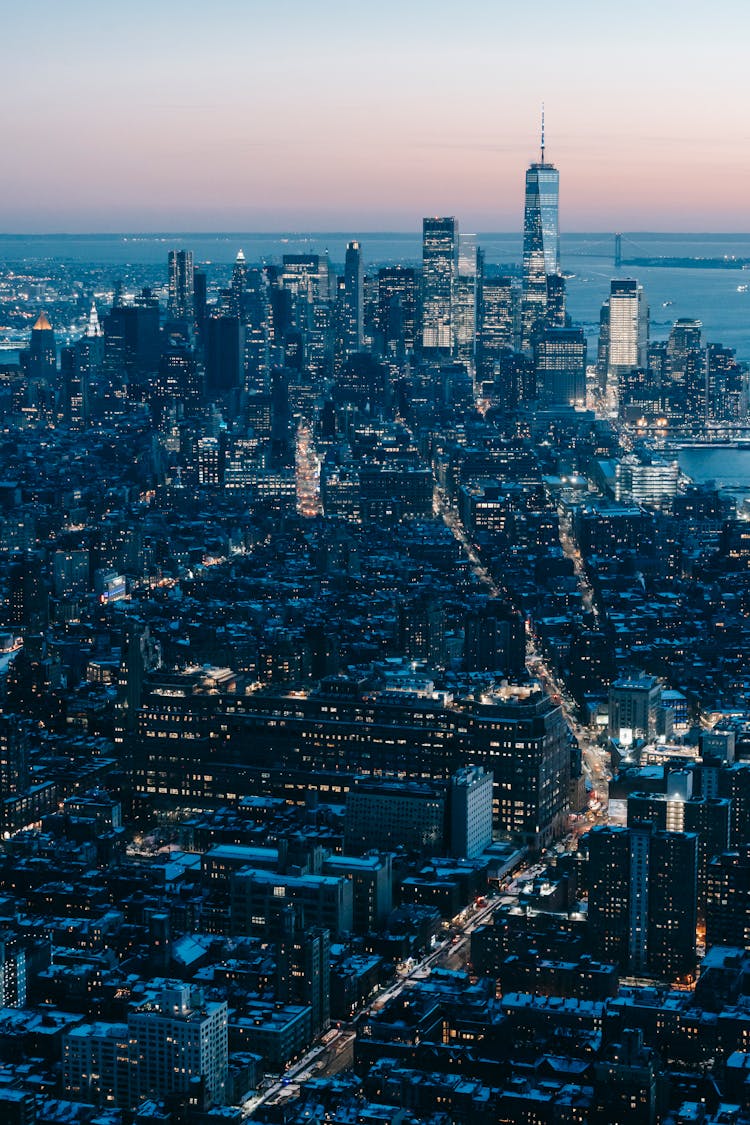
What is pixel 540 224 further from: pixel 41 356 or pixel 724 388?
pixel 41 356

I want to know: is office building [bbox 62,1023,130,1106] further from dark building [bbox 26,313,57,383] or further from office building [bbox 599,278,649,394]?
office building [bbox 599,278,649,394]

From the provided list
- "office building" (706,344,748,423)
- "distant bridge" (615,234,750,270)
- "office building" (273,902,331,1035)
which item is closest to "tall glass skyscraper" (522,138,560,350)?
"office building" (706,344,748,423)

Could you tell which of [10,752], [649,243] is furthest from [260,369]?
[649,243]

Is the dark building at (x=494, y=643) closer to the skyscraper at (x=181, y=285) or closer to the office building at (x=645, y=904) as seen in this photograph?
the office building at (x=645, y=904)

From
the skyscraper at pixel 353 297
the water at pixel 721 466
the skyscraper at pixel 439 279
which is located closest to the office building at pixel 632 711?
the water at pixel 721 466

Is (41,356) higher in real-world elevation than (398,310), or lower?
lower

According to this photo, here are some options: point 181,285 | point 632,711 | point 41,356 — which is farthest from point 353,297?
point 632,711
